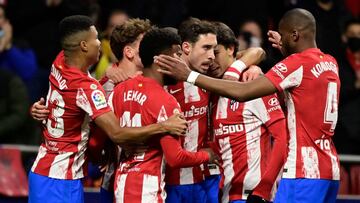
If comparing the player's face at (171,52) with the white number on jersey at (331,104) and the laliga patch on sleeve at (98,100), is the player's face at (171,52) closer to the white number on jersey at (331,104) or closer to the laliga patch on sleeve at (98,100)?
the laliga patch on sleeve at (98,100)

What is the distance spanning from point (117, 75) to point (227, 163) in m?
1.09

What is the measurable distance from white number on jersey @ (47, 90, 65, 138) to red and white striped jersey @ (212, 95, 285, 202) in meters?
1.33

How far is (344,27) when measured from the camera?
14.2m

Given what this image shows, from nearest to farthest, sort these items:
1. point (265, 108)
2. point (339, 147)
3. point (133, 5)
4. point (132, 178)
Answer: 1. point (132, 178)
2. point (265, 108)
3. point (339, 147)
4. point (133, 5)

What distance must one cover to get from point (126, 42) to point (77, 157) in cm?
108

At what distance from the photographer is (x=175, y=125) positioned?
7793mm

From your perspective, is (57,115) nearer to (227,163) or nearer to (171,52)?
(171,52)

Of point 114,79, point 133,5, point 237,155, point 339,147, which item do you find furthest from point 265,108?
point 133,5

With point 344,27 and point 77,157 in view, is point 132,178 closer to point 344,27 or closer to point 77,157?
point 77,157

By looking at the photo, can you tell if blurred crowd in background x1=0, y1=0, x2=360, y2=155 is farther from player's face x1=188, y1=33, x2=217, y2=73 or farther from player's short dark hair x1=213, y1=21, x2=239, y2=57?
player's face x1=188, y1=33, x2=217, y2=73

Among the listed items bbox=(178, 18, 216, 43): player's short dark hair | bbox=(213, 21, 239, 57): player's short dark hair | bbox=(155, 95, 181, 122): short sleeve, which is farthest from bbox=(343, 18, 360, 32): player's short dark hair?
bbox=(155, 95, 181, 122): short sleeve

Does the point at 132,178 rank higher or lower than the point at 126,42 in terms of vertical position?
lower

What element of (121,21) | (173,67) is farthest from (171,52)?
(121,21)

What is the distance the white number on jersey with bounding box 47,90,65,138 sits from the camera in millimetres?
8156
